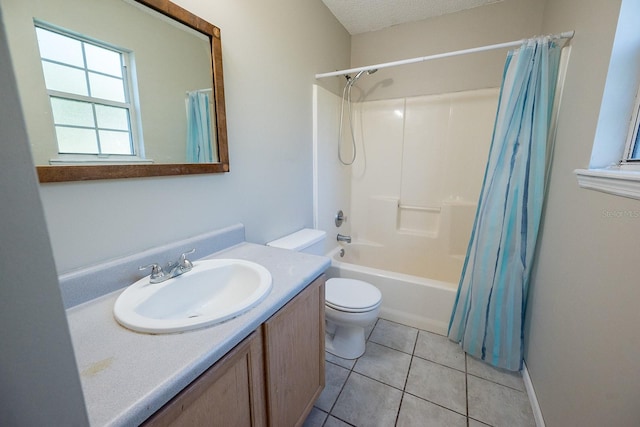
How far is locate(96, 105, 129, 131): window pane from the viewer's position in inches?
33.6

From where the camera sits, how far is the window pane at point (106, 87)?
2.72 ft

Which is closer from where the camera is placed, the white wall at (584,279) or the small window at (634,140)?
the white wall at (584,279)

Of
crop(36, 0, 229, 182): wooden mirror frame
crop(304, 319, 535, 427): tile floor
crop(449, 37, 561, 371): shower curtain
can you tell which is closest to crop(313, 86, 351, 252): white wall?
crop(36, 0, 229, 182): wooden mirror frame

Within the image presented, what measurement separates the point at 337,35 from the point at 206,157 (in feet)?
5.80

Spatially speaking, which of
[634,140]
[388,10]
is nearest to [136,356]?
[634,140]

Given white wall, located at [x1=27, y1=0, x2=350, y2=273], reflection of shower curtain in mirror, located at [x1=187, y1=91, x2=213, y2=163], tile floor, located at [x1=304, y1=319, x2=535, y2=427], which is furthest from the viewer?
tile floor, located at [x1=304, y1=319, x2=535, y2=427]

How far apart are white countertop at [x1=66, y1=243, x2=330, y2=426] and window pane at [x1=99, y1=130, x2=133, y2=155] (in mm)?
486

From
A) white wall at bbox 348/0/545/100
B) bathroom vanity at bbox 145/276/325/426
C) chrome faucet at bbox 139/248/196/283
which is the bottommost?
bathroom vanity at bbox 145/276/325/426

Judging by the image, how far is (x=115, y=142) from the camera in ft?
2.93

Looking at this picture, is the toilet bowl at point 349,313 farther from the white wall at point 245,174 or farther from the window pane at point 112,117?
the window pane at point 112,117

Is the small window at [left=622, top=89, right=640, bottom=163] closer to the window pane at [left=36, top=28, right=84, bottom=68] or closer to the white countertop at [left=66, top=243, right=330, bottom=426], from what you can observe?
the white countertop at [left=66, top=243, right=330, bottom=426]

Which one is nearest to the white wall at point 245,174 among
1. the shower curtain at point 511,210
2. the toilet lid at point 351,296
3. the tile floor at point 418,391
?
the toilet lid at point 351,296

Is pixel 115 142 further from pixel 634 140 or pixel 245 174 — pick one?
pixel 634 140

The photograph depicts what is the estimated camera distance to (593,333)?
2.79ft
